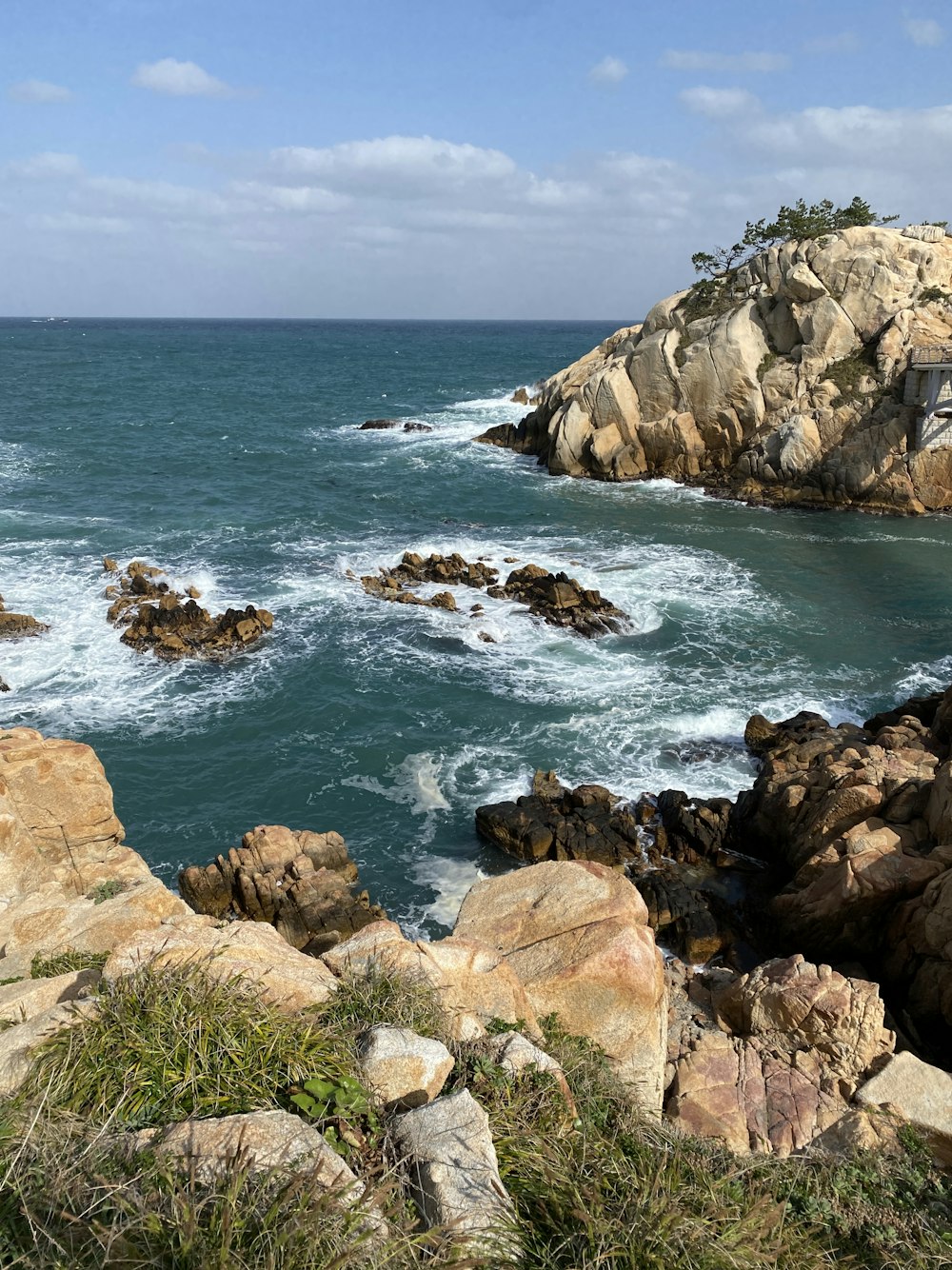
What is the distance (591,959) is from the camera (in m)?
10.2

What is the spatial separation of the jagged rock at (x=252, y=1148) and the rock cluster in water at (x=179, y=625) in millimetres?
24901

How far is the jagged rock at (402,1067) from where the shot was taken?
21.9 ft

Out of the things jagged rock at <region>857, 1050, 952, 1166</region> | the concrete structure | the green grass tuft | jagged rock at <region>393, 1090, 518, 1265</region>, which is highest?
the concrete structure

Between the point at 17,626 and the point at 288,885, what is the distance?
18.5m

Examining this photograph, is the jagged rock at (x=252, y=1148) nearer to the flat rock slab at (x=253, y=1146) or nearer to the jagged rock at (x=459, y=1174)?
the flat rock slab at (x=253, y=1146)

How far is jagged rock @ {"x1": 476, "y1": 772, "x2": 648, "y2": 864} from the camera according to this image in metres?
19.8

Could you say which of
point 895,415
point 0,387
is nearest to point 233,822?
point 895,415

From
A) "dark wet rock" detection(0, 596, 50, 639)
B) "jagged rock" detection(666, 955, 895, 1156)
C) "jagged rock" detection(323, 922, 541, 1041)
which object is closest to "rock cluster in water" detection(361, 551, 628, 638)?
"dark wet rock" detection(0, 596, 50, 639)

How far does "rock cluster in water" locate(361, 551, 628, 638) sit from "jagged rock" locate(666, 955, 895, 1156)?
19500 mm

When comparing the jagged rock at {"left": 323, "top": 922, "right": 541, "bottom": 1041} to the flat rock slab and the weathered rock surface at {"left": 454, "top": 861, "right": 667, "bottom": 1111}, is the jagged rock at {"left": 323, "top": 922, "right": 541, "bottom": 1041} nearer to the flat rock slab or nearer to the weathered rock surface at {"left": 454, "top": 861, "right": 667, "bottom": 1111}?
the weathered rock surface at {"left": 454, "top": 861, "right": 667, "bottom": 1111}

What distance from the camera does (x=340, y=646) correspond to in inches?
1204

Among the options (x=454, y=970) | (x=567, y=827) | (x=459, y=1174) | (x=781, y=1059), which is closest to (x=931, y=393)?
(x=567, y=827)

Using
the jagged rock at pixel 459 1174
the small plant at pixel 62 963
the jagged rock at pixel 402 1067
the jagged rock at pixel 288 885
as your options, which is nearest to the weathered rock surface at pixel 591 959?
the jagged rock at pixel 402 1067

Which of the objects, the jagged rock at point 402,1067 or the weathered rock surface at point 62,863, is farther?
the weathered rock surface at point 62,863
